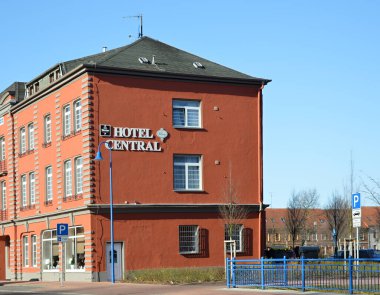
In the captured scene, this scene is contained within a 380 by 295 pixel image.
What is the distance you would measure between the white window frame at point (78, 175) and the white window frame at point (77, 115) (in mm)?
1679

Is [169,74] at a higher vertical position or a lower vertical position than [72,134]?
higher

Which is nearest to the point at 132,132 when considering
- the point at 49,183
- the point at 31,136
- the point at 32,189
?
the point at 49,183

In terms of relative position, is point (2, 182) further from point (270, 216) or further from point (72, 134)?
point (270, 216)

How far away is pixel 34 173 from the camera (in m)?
51.2

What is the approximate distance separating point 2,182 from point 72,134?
1466 cm

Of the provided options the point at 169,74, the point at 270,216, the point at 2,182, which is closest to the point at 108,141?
the point at 169,74

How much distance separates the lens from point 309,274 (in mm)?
26953

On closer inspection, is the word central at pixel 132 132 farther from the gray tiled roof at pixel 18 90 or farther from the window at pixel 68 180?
the gray tiled roof at pixel 18 90

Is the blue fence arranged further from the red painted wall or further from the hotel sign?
the hotel sign

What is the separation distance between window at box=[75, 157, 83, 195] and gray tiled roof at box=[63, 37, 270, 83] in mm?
5475

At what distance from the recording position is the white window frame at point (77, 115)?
4408cm

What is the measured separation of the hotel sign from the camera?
42.9 meters

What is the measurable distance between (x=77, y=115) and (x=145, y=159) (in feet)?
15.0

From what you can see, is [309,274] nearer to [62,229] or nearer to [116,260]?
[62,229]
